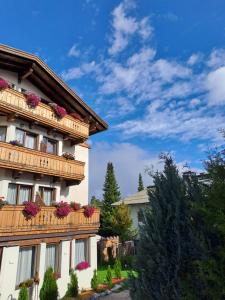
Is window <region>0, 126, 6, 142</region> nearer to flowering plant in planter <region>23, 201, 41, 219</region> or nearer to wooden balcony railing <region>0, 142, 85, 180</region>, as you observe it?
wooden balcony railing <region>0, 142, 85, 180</region>

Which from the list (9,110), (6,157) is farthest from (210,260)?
(9,110)

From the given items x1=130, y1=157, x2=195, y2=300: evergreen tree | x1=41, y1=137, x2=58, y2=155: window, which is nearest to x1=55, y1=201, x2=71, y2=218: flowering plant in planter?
x1=41, y1=137, x2=58, y2=155: window

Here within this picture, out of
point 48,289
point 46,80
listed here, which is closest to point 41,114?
point 46,80

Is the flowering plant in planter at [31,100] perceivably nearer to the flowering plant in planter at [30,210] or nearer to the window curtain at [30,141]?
the window curtain at [30,141]

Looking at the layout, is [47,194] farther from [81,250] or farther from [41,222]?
[81,250]

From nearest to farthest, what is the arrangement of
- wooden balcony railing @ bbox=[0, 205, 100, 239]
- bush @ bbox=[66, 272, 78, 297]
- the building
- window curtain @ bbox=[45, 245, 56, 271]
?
wooden balcony railing @ bbox=[0, 205, 100, 239]
the building
bush @ bbox=[66, 272, 78, 297]
window curtain @ bbox=[45, 245, 56, 271]

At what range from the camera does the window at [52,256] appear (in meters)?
17.8

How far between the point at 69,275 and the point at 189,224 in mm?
14255

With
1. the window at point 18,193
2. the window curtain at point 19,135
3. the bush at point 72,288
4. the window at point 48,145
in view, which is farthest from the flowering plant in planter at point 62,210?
the window curtain at point 19,135

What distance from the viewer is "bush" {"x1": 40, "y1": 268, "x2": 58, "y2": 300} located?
48.1 ft

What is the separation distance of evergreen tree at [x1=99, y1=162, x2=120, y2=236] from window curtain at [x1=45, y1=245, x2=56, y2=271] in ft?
65.5

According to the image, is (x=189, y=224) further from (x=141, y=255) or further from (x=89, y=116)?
(x=89, y=116)

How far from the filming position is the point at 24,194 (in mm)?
18281

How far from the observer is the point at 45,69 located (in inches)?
795
